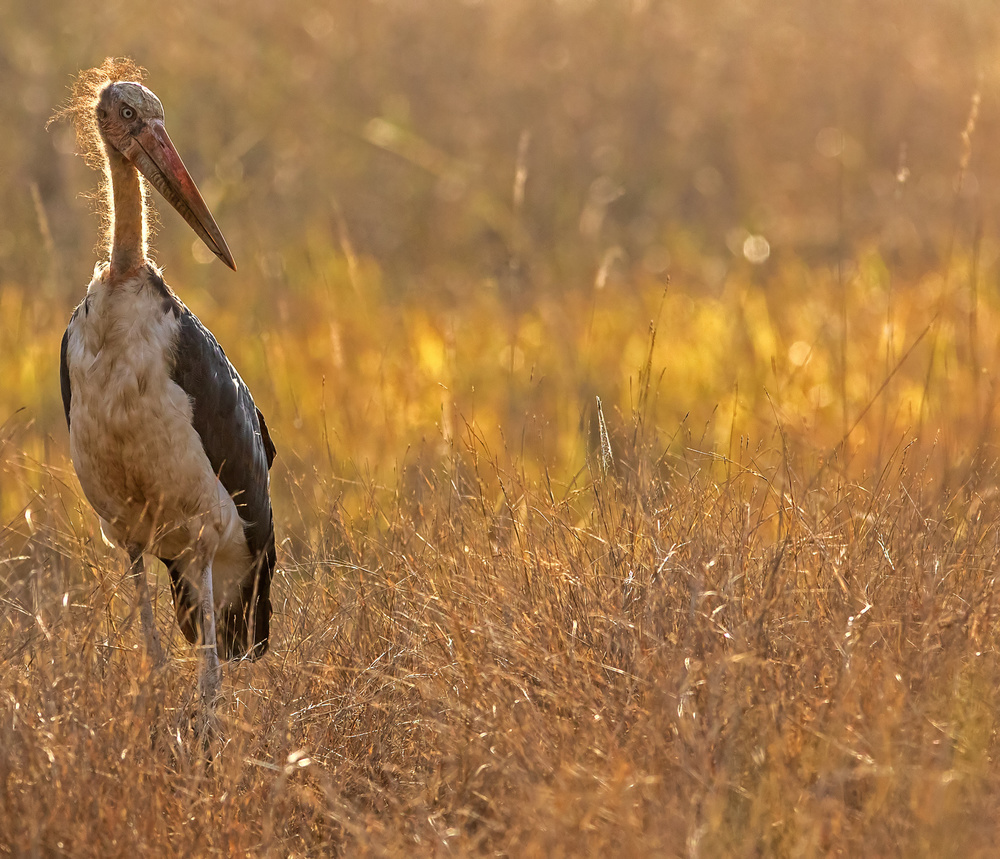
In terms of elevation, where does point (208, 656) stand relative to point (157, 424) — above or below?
below

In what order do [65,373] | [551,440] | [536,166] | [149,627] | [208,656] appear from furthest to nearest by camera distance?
[536,166], [551,440], [65,373], [208,656], [149,627]

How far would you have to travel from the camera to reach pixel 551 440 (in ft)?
20.9

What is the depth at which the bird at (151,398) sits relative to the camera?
3.62 meters

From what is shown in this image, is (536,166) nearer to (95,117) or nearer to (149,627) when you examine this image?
(95,117)

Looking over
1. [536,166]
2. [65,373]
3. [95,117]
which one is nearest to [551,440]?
[65,373]

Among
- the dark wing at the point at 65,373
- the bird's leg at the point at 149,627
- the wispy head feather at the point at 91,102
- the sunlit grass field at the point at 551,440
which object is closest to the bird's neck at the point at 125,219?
the wispy head feather at the point at 91,102

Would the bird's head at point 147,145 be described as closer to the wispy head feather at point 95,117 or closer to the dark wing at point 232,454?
the wispy head feather at point 95,117

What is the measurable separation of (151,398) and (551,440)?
9.70 feet

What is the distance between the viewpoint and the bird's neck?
371 centimetres

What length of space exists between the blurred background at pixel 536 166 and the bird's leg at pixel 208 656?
3.22m

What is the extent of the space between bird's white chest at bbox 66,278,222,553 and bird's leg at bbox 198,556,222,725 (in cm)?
22

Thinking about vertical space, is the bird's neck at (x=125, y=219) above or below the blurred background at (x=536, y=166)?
above

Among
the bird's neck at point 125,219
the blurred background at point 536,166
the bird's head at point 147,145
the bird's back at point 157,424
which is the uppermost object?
the bird's head at point 147,145

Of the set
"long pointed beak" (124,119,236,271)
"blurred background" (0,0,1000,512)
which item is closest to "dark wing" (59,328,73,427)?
"long pointed beak" (124,119,236,271)
